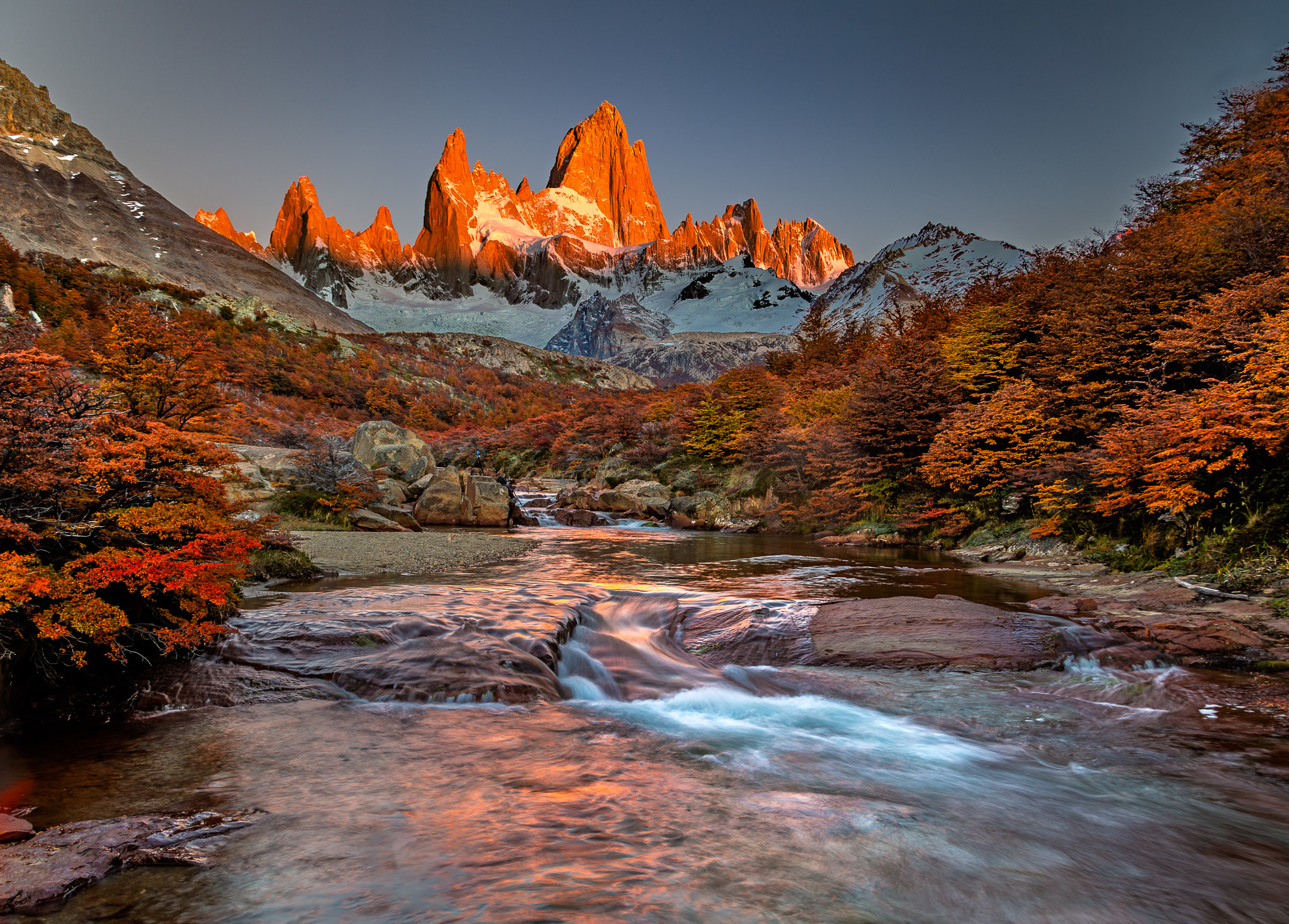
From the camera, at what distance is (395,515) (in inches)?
746

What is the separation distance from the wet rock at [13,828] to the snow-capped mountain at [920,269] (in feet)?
226

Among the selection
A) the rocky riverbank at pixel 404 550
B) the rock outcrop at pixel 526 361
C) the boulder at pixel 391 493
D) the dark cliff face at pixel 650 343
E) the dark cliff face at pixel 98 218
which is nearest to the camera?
the rocky riverbank at pixel 404 550

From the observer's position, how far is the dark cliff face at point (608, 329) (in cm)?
17475

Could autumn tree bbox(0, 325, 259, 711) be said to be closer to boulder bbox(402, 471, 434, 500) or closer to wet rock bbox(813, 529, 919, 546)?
wet rock bbox(813, 529, 919, 546)

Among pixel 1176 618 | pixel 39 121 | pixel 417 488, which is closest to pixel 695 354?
pixel 39 121

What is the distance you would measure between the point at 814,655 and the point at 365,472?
1708 centimetres

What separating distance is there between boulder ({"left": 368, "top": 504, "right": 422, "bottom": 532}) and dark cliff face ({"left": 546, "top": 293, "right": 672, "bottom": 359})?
6047 inches

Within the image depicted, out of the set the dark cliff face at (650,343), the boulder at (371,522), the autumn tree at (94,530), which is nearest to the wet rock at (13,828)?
the autumn tree at (94,530)

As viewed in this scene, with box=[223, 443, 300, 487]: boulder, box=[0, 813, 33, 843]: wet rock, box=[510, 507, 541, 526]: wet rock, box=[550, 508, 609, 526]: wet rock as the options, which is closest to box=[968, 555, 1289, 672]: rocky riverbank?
box=[0, 813, 33, 843]: wet rock

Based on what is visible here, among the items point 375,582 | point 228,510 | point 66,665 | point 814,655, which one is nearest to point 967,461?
point 814,655

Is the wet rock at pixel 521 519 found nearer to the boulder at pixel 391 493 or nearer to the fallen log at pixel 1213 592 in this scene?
the boulder at pixel 391 493

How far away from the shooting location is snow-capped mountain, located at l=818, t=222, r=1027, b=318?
7544 cm

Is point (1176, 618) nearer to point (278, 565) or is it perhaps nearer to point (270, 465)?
point (278, 565)

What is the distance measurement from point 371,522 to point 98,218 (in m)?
73.9
